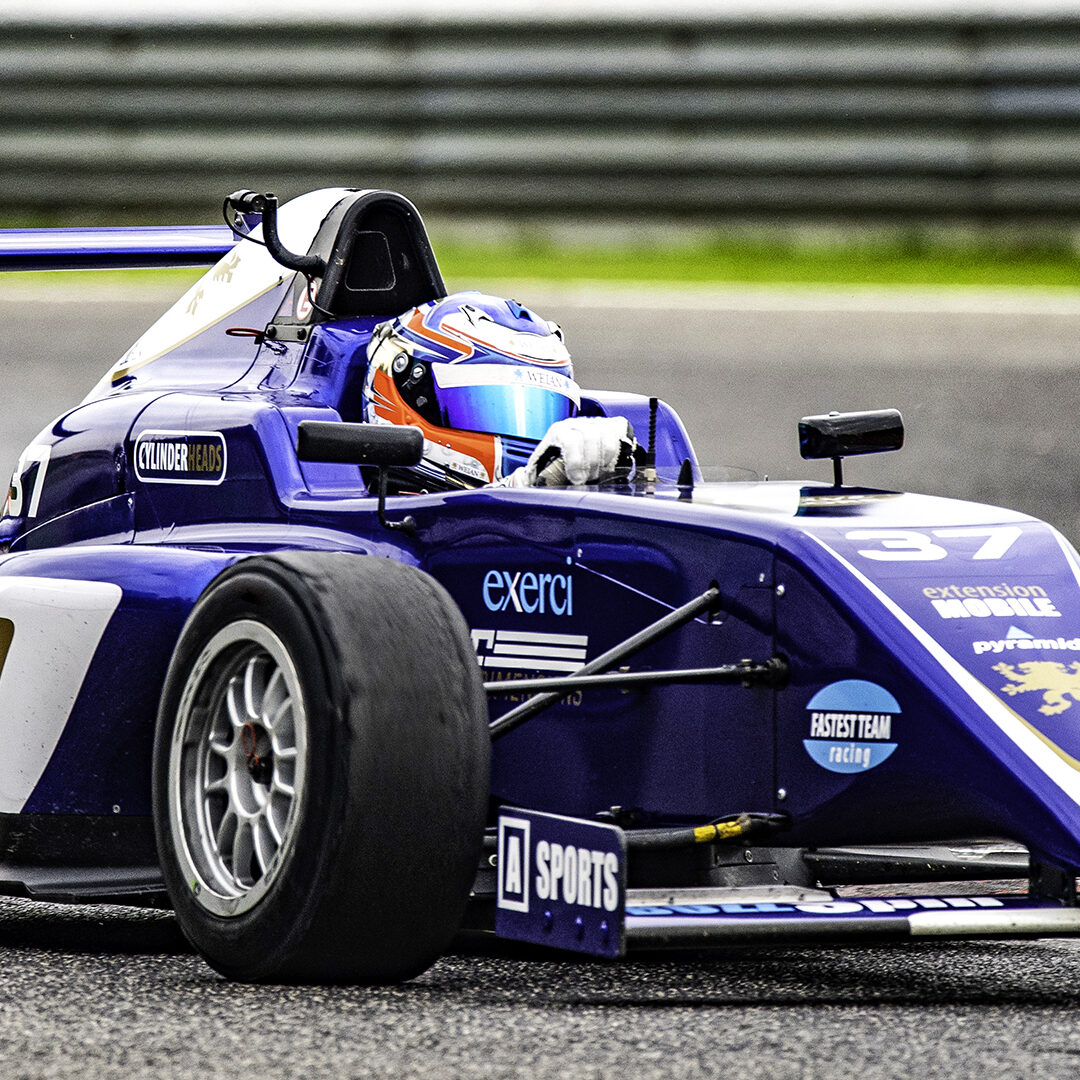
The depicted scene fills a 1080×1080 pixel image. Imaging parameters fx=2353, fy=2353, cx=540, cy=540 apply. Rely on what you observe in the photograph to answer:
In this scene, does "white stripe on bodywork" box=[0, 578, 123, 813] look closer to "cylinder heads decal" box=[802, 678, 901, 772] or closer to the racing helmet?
the racing helmet

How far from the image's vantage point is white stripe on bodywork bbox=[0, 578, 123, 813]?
5504 millimetres

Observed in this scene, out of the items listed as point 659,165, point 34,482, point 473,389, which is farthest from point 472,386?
point 659,165

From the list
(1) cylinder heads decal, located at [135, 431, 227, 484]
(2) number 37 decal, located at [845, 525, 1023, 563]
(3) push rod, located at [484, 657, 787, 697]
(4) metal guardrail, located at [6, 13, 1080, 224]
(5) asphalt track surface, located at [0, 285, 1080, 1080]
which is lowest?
(5) asphalt track surface, located at [0, 285, 1080, 1080]

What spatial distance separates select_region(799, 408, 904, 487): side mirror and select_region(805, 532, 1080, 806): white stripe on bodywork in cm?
109

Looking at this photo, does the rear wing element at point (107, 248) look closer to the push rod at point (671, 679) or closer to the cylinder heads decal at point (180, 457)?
the cylinder heads decal at point (180, 457)

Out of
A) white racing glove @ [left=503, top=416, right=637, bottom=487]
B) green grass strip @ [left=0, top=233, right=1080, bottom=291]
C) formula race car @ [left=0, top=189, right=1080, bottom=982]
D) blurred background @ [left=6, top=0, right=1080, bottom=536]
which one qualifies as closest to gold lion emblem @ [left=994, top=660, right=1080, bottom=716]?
formula race car @ [left=0, top=189, right=1080, bottom=982]

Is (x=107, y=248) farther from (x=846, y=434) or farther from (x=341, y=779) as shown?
(x=341, y=779)

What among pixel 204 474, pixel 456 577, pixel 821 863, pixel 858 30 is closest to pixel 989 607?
pixel 821 863

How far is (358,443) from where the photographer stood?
5.18 meters

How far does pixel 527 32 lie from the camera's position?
1363cm

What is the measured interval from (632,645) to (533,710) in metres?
0.26

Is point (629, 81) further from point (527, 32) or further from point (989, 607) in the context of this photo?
point (989, 607)

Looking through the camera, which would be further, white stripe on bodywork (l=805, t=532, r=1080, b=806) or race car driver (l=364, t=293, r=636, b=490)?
race car driver (l=364, t=293, r=636, b=490)

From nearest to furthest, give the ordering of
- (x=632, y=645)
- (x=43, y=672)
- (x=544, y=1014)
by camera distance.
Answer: (x=544, y=1014)
(x=632, y=645)
(x=43, y=672)
